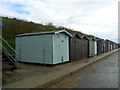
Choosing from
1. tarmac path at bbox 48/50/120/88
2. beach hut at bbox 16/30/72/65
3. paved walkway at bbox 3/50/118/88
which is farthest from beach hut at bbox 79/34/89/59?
tarmac path at bbox 48/50/120/88

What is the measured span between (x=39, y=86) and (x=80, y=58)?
A: 856 centimetres

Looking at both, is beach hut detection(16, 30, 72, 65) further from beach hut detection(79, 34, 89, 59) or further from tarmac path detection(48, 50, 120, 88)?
beach hut detection(79, 34, 89, 59)

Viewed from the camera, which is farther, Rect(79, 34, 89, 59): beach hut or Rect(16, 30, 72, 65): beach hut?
Rect(79, 34, 89, 59): beach hut

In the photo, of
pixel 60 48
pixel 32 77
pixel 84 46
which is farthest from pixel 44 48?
pixel 84 46

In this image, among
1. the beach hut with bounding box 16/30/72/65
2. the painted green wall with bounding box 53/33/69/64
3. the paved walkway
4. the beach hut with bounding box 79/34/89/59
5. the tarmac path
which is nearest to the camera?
the paved walkway

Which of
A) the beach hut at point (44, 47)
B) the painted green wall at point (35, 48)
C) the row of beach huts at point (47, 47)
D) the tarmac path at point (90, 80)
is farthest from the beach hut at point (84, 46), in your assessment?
the tarmac path at point (90, 80)

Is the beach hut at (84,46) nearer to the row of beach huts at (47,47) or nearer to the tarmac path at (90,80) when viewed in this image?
the row of beach huts at (47,47)

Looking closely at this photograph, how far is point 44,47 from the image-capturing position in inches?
336

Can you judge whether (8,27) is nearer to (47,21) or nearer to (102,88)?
(47,21)

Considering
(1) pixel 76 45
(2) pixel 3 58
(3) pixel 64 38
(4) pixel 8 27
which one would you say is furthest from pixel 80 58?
(4) pixel 8 27

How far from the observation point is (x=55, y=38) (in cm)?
842

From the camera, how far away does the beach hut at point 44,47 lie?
8.26 m

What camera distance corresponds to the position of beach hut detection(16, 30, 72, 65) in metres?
8.26

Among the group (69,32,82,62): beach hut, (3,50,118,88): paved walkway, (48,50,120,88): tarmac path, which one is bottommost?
(48,50,120,88): tarmac path
